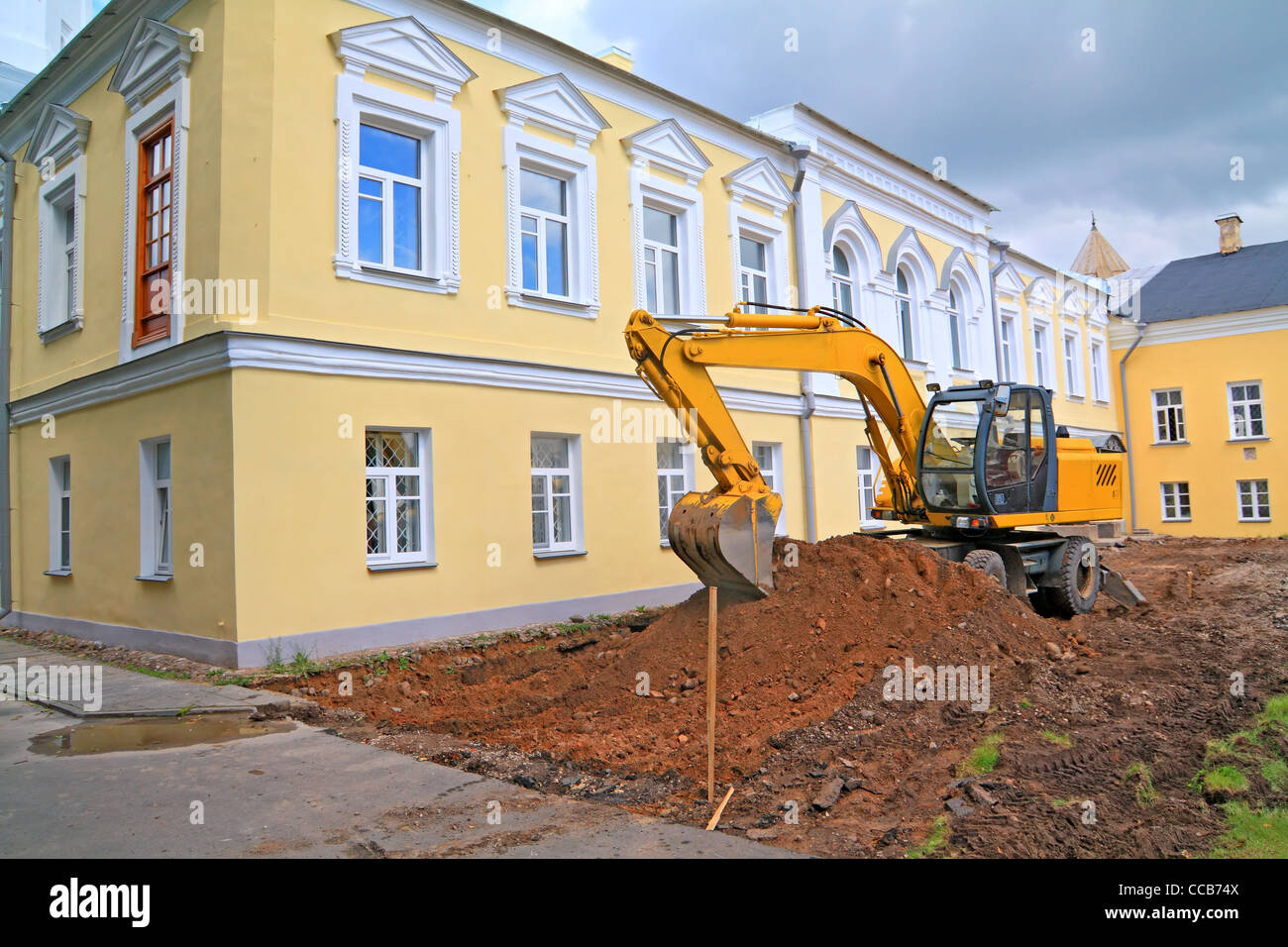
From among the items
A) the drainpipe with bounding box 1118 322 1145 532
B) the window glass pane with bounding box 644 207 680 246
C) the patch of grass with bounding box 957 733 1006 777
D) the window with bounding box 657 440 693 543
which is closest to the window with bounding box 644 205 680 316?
the window glass pane with bounding box 644 207 680 246

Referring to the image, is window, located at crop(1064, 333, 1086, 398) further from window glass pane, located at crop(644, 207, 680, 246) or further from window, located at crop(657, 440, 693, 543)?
window, located at crop(657, 440, 693, 543)

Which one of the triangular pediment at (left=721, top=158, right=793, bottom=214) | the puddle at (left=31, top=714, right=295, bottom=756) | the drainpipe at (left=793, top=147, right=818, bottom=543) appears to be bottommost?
the puddle at (left=31, top=714, right=295, bottom=756)

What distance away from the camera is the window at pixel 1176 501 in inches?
1100

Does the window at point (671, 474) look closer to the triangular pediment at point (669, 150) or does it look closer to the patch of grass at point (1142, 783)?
the triangular pediment at point (669, 150)

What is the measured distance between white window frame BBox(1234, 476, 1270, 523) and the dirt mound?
869 inches

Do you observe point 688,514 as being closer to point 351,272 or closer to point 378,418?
point 378,418

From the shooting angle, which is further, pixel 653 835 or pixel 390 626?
pixel 390 626

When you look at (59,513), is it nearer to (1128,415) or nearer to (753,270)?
(753,270)

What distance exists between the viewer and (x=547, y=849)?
14.0ft

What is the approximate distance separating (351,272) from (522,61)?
163 inches

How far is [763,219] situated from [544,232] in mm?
5179

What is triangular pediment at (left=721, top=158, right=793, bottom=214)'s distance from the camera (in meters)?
15.5

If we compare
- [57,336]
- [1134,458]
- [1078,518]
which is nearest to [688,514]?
[1078,518]

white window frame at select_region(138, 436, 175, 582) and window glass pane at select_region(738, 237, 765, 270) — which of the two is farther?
window glass pane at select_region(738, 237, 765, 270)
